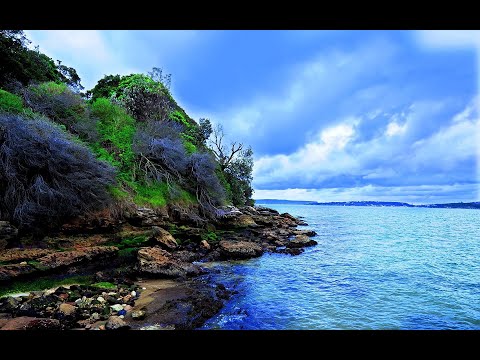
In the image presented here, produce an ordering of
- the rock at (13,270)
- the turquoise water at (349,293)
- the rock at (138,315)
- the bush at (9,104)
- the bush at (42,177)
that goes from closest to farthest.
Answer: the rock at (138,315)
the turquoise water at (349,293)
the rock at (13,270)
the bush at (42,177)
the bush at (9,104)

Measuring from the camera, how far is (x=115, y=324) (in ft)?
20.1

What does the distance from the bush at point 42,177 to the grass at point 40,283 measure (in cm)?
271

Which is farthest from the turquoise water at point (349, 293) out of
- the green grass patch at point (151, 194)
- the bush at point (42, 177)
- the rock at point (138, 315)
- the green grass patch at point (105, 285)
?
the bush at point (42, 177)

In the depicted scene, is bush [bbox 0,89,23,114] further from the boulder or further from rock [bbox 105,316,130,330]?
rock [bbox 105,316,130,330]

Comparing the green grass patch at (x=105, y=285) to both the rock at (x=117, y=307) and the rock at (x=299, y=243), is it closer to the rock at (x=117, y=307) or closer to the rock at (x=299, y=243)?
the rock at (x=117, y=307)

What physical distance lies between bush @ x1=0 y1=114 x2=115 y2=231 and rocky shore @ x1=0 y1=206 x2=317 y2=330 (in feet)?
2.43

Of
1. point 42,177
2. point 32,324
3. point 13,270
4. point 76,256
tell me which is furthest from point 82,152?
point 32,324

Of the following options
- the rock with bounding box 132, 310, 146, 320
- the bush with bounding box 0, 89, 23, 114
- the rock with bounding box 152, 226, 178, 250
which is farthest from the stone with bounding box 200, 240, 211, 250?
the bush with bounding box 0, 89, 23, 114

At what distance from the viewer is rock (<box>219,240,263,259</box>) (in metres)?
14.6

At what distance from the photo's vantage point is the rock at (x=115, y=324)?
602 cm

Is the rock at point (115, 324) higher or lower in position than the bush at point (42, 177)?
lower
